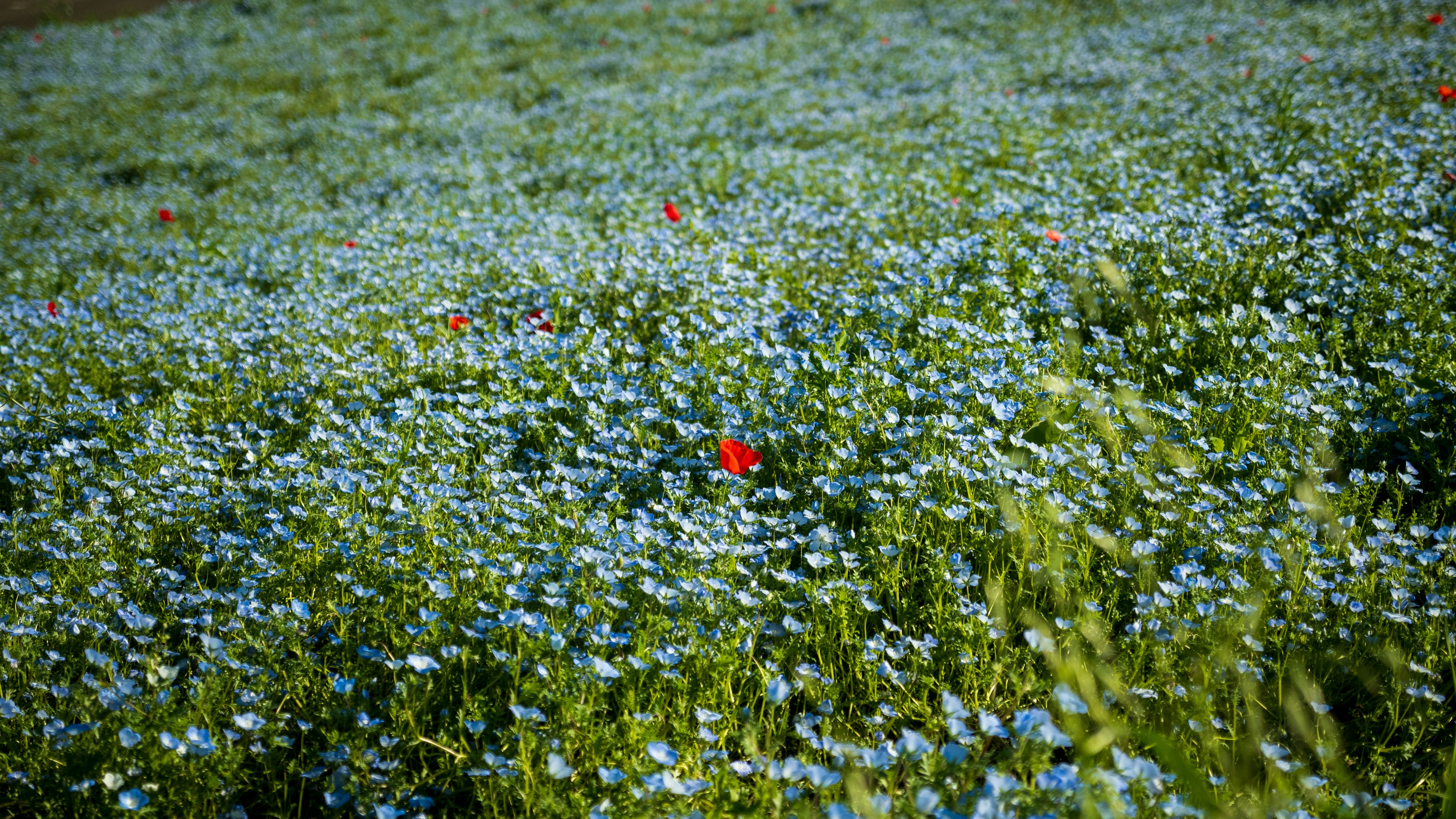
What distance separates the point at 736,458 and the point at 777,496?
244 mm

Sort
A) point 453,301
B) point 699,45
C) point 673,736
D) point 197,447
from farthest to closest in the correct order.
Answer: point 699,45 → point 453,301 → point 197,447 → point 673,736

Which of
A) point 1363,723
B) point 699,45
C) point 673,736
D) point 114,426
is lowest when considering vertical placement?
point 1363,723

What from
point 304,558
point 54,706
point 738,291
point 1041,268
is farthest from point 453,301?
point 1041,268

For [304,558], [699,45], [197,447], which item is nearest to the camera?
[304,558]

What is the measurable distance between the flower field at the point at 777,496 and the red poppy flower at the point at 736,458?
0.02 m

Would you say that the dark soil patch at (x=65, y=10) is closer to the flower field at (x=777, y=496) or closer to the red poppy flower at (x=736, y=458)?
the flower field at (x=777, y=496)

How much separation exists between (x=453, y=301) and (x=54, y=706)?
3.40 metres

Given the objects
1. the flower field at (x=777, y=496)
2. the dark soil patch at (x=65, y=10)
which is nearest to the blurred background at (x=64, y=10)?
the dark soil patch at (x=65, y=10)

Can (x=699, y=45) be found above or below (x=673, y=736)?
above

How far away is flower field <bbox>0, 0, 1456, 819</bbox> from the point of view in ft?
8.08

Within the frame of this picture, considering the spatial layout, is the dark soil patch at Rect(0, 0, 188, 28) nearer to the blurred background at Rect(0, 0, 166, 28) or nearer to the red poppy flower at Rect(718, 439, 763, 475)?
the blurred background at Rect(0, 0, 166, 28)

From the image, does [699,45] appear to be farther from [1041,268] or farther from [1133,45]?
[1041,268]

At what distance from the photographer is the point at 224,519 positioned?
361 centimetres

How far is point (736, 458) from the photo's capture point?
11.9 feet
